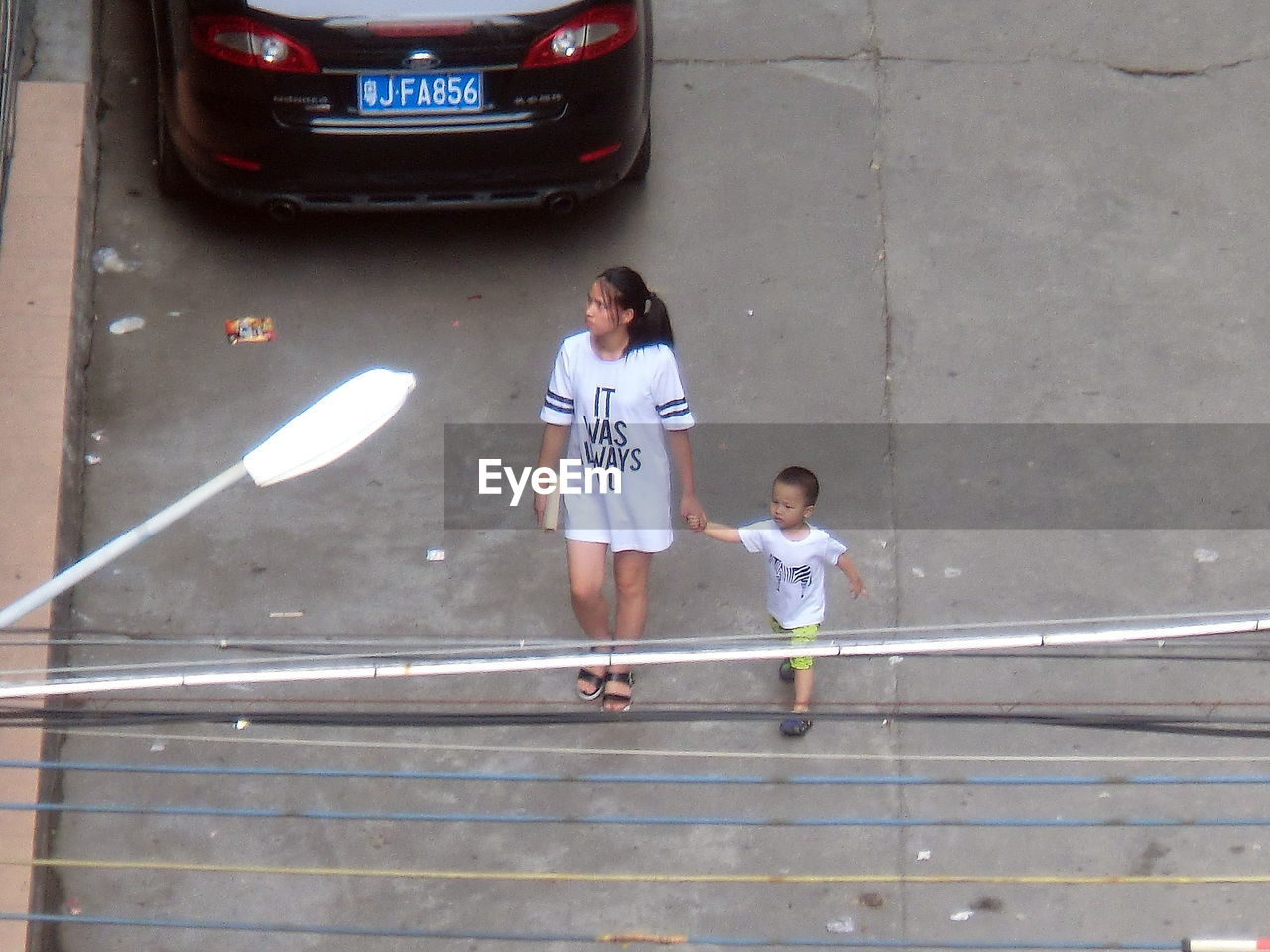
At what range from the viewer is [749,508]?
6.11 metres

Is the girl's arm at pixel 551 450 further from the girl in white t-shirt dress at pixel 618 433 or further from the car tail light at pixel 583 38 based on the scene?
the car tail light at pixel 583 38

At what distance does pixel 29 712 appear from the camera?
3420 millimetres

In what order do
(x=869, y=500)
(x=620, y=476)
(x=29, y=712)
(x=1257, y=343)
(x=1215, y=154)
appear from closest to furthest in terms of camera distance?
(x=29, y=712)
(x=620, y=476)
(x=869, y=500)
(x=1257, y=343)
(x=1215, y=154)

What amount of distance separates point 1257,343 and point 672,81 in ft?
9.29

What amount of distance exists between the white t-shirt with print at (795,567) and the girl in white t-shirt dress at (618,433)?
0.82ft

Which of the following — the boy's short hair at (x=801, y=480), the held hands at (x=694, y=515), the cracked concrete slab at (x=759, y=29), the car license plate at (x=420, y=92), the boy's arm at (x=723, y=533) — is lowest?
the boy's arm at (x=723, y=533)

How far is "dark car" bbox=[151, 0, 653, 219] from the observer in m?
5.64

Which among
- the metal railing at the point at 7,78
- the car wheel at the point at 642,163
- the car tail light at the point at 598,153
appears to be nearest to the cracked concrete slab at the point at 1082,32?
the car wheel at the point at 642,163

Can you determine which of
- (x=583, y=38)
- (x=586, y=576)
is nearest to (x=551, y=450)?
(x=586, y=576)

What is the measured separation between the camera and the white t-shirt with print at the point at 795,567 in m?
5.08

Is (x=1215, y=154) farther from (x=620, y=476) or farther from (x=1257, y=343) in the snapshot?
Result: (x=620, y=476)

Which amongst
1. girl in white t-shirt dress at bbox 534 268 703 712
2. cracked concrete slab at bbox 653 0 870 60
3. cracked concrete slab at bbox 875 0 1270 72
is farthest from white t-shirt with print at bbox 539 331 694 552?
cracked concrete slab at bbox 875 0 1270 72

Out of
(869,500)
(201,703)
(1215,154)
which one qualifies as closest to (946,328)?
(869,500)

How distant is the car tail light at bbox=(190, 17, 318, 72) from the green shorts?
2600 mm
